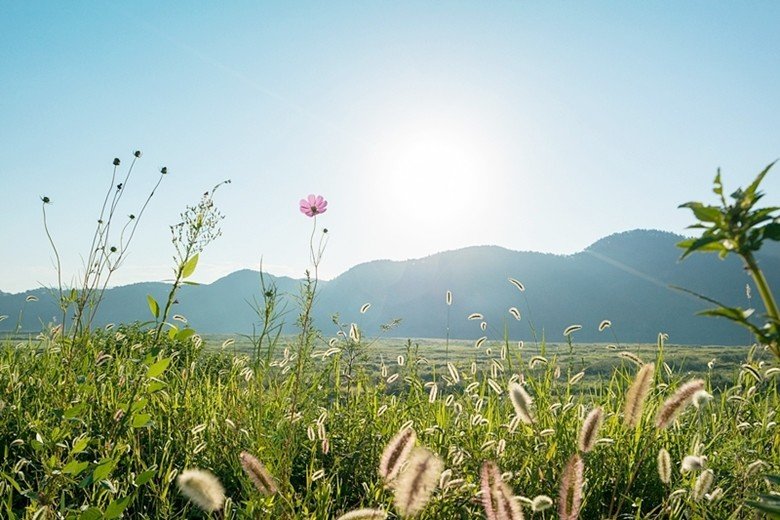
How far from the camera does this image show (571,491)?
1.44 metres

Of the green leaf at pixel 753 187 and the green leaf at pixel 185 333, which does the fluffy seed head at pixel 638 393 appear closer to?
the green leaf at pixel 753 187

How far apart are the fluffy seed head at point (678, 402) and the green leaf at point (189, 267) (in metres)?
1.58

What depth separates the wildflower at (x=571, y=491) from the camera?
141 centimetres

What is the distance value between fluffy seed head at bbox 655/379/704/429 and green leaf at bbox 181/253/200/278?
5.17ft

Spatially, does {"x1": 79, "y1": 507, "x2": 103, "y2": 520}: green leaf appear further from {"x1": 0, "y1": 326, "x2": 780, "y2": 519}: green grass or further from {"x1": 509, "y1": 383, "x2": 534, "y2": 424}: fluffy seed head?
{"x1": 509, "y1": 383, "x2": 534, "y2": 424}: fluffy seed head

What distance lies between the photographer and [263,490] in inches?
62.2

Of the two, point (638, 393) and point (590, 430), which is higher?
point (638, 393)

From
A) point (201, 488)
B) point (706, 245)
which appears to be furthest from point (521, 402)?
point (706, 245)

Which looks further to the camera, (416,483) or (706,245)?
(416,483)

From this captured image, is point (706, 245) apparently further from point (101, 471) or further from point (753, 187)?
point (101, 471)

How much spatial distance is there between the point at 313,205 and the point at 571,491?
2.31m

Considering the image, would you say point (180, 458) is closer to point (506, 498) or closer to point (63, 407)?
point (63, 407)

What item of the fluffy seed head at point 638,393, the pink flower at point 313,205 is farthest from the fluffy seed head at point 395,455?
the pink flower at point 313,205

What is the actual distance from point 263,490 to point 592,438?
0.95 meters
